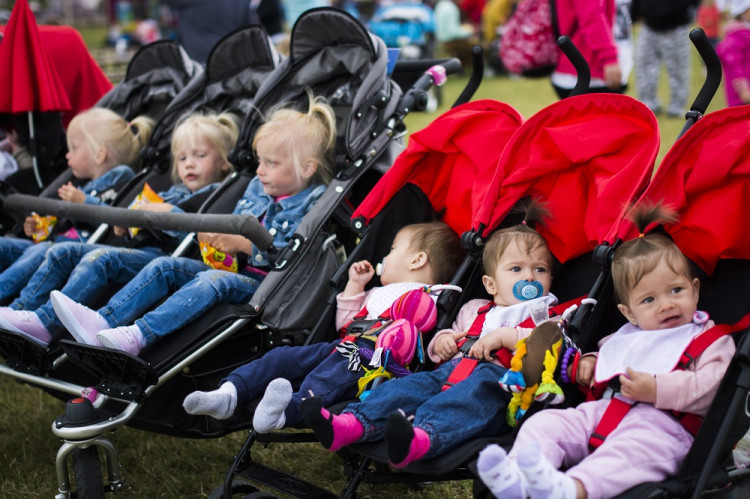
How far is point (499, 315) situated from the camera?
8.29 ft

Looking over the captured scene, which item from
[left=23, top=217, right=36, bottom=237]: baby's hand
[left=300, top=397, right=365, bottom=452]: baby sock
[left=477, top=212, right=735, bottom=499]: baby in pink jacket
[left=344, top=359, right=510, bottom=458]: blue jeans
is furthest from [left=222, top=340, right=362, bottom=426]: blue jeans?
[left=23, top=217, right=36, bottom=237]: baby's hand

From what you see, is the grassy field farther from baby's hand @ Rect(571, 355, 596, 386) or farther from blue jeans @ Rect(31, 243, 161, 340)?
baby's hand @ Rect(571, 355, 596, 386)

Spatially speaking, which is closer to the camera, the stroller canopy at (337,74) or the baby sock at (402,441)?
the baby sock at (402,441)

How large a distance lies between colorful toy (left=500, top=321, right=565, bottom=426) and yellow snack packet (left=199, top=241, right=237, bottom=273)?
1.44 meters

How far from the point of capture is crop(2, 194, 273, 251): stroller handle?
2.67m

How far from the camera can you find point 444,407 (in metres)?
2.15

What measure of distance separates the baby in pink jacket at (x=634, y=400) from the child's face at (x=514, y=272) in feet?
1.14

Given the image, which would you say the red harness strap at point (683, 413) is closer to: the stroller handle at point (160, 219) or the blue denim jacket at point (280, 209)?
the stroller handle at point (160, 219)

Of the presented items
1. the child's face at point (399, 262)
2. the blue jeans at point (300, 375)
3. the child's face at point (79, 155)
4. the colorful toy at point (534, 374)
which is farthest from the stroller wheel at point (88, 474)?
the child's face at point (79, 155)

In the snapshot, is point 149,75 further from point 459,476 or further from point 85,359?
point 459,476

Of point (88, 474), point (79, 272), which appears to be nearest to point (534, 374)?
point (88, 474)

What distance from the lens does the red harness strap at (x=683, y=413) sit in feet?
6.68

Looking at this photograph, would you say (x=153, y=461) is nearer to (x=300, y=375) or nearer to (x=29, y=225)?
(x=300, y=375)

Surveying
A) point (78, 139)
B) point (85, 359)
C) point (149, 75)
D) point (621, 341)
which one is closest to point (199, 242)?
point (85, 359)
